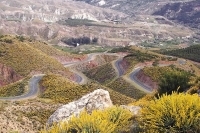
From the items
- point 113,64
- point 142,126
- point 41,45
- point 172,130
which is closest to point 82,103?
point 142,126

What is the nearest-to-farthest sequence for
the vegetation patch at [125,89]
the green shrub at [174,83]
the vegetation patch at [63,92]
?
the green shrub at [174,83] → the vegetation patch at [63,92] → the vegetation patch at [125,89]

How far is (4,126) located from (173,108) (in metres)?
27.5

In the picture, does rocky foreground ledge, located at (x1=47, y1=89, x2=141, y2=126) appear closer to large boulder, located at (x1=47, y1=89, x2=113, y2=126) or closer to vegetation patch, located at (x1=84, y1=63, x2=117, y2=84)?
large boulder, located at (x1=47, y1=89, x2=113, y2=126)

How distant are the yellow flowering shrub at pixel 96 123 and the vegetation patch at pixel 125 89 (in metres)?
82.2

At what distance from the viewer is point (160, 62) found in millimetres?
149250

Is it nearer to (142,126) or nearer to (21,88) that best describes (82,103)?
(142,126)

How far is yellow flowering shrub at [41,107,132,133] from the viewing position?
62.6 feet

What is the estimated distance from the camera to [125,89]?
11581cm

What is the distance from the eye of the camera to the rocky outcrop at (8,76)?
129m

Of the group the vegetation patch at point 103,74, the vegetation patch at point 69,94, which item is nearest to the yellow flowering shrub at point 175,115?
the vegetation patch at point 69,94

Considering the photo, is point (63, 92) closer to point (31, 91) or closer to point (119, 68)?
point (31, 91)

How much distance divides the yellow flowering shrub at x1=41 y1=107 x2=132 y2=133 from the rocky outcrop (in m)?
110

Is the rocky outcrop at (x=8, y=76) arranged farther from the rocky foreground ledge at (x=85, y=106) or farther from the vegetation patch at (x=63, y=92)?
the rocky foreground ledge at (x=85, y=106)

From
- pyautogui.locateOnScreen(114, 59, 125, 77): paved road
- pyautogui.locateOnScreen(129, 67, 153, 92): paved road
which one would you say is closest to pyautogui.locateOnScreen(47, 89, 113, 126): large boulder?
pyautogui.locateOnScreen(129, 67, 153, 92): paved road
